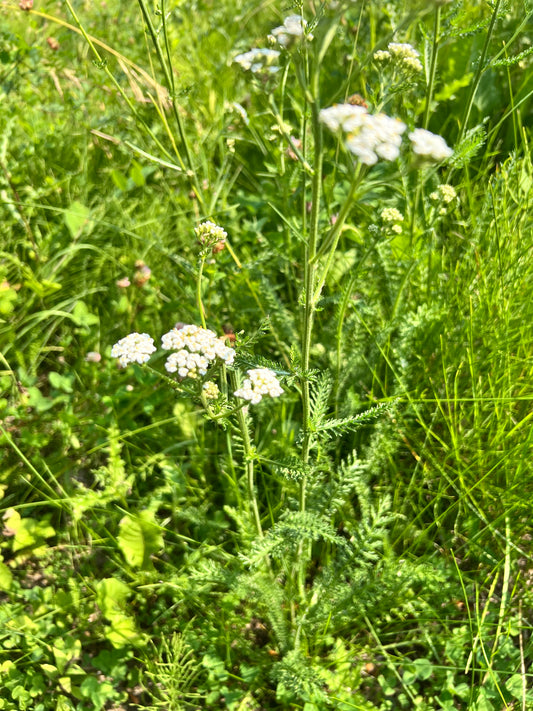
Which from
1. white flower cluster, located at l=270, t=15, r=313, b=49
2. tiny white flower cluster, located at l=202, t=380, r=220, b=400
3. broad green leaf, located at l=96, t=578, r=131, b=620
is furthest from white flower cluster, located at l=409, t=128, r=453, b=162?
broad green leaf, located at l=96, t=578, r=131, b=620

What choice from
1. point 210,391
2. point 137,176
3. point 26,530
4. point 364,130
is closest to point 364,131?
point 364,130

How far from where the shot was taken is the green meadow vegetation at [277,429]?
1704 millimetres

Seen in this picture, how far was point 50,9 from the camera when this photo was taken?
357 centimetres

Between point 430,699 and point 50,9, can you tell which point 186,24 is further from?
point 430,699

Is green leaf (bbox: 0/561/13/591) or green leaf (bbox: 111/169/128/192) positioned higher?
green leaf (bbox: 111/169/128/192)

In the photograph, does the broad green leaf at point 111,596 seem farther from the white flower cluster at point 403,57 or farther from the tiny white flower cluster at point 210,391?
the white flower cluster at point 403,57

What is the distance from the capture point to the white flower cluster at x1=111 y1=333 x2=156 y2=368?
4.69ft

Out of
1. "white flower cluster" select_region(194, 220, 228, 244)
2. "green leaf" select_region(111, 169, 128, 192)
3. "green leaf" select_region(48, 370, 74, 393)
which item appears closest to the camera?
"white flower cluster" select_region(194, 220, 228, 244)

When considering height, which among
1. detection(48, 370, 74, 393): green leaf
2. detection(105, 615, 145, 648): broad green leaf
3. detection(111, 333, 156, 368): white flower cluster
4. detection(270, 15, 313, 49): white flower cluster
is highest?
detection(270, 15, 313, 49): white flower cluster

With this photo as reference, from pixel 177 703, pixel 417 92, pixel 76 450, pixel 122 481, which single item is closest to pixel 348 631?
pixel 177 703

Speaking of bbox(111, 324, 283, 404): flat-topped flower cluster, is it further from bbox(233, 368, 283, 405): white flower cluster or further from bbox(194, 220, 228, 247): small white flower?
bbox(194, 220, 228, 247): small white flower

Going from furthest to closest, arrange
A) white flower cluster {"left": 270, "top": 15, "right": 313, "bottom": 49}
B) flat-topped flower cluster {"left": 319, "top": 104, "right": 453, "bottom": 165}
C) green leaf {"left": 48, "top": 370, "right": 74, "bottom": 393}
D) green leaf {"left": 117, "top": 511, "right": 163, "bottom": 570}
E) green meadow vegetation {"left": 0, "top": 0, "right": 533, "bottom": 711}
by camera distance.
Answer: green leaf {"left": 48, "top": 370, "right": 74, "bottom": 393}
green leaf {"left": 117, "top": 511, "right": 163, "bottom": 570}
green meadow vegetation {"left": 0, "top": 0, "right": 533, "bottom": 711}
white flower cluster {"left": 270, "top": 15, "right": 313, "bottom": 49}
flat-topped flower cluster {"left": 319, "top": 104, "right": 453, "bottom": 165}

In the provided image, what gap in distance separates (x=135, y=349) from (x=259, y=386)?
1.07 feet

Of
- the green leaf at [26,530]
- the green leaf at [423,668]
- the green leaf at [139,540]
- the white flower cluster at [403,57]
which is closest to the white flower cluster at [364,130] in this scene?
the white flower cluster at [403,57]
